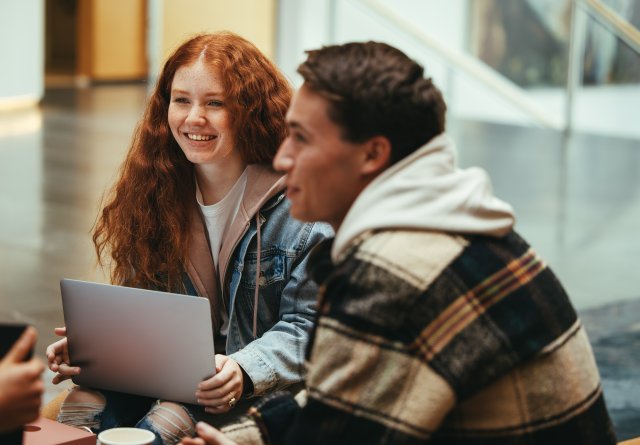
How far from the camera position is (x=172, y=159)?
261 cm

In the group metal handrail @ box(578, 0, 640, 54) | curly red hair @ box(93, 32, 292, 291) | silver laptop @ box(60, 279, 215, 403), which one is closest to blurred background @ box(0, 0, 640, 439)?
metal handrail @ box(578, 0, 640, 54)

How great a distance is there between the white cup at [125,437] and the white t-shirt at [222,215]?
672 mm

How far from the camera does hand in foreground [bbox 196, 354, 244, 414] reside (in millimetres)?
2160

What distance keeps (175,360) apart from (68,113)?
409 inches

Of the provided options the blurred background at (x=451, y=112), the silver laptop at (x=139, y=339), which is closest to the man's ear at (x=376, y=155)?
the silver laptop at (x=139, y=339)

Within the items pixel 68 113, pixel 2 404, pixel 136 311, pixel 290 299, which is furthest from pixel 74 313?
pixel 68 113

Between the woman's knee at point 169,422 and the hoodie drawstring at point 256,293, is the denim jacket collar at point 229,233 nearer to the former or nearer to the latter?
the hoodie drawstring at point 256,293

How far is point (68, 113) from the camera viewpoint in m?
12.1

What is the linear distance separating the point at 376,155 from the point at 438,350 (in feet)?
1.00

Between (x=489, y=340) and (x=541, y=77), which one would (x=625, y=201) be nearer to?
(x=541, y=77)

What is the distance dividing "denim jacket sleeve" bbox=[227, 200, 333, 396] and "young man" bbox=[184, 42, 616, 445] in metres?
0.68

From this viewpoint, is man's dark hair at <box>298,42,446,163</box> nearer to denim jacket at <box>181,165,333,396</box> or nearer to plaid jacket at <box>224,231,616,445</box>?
plaid jacket at <box>224,231,616,445</box>

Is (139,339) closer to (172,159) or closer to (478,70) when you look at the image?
(172,159)

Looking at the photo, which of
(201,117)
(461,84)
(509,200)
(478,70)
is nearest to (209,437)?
(201,117)
